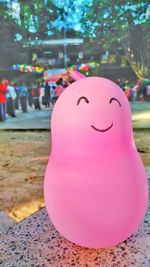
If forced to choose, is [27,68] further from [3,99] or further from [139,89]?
[139,89]

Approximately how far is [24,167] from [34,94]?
367 cm

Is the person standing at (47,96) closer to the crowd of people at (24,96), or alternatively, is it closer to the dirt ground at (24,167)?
the crowd of people at (24,96)

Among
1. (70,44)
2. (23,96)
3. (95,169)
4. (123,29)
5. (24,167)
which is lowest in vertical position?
(24,167)

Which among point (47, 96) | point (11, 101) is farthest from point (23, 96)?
point (47, 96)

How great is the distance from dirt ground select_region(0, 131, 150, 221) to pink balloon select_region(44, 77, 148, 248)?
0.94 m

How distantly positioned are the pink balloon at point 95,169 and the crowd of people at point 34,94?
4.98 metres

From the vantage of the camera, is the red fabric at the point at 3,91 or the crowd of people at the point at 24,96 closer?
the crowd of people at the point at 24,96

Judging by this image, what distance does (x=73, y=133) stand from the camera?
61.3 inches

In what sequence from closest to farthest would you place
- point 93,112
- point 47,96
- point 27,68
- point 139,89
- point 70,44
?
point 93,112
point 70,44
point 27,68
point 47,96
point 139,89

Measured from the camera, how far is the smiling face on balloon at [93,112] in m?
1.53

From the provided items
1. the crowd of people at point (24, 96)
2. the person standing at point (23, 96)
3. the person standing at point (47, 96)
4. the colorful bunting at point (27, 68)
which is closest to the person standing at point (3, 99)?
the crowd of people at point (24, 96)

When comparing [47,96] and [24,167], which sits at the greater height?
[47,96]

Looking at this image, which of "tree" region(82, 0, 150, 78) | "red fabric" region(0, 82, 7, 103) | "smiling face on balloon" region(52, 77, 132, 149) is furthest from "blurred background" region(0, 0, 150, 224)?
"smiling face on balloon" region(52, 77, 132, 149)

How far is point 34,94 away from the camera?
723 cm
